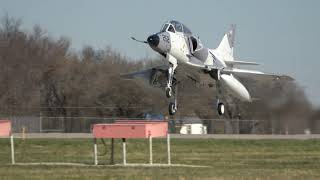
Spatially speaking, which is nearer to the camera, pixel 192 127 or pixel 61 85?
pixel 192 127

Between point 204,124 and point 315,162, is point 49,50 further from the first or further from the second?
point 315,162

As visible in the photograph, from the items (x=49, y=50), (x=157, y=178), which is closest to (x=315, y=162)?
(x=157, y=178)

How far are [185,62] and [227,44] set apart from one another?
9.61 meters

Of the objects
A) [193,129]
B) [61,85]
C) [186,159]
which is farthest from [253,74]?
[61,85]

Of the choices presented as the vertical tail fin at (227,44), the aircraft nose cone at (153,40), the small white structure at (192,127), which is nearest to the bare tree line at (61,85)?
the small white structure at (192,127)

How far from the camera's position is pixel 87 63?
76.5 meters

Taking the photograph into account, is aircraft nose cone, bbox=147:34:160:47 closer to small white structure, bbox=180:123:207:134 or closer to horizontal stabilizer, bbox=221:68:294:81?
horizontal stabilizer, bbox=221:68:294:81

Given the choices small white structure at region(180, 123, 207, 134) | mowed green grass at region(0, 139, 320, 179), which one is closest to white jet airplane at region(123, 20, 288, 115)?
mowed green grass at region(0, 139, 320, 179)

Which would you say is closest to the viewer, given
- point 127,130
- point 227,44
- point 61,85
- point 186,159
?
point 127,130

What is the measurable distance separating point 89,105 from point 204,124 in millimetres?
13063

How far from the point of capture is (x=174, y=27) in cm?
3031

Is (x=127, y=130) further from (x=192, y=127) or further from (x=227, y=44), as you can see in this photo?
(x=192, y=127)

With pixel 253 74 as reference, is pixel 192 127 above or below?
below

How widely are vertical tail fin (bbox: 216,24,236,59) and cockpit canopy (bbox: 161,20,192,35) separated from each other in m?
7.06
